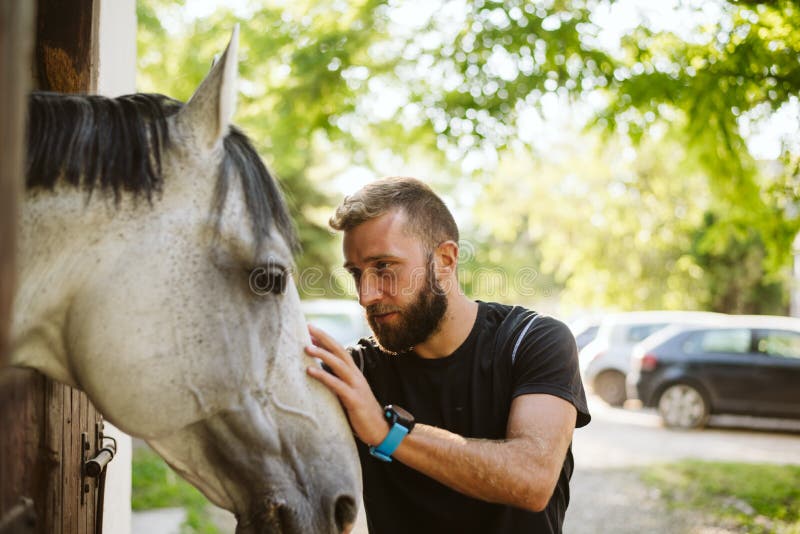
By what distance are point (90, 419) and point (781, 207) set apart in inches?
226

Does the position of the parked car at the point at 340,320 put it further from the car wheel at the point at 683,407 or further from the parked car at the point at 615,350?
the car wheel at the point at 683,407

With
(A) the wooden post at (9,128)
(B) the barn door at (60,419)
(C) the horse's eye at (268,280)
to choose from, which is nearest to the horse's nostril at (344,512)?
(C) the horse's eye at (268,280)

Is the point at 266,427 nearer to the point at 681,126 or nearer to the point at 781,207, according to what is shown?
the point at 681,126

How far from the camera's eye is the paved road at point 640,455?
718 cm

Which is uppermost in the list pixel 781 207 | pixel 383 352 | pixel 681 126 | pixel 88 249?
pixel 681 126

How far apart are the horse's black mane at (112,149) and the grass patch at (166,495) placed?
5.13m

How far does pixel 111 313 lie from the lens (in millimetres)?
1437

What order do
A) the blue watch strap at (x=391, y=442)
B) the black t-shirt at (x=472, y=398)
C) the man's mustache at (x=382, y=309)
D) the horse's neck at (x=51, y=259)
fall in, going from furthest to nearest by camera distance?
the man's mustache at (x=382, y=309) → the black t-shirt at (x=472, y=398) → the blue watch strap at (x=391, y=442) → the horse's neck at (x=51, y=259)

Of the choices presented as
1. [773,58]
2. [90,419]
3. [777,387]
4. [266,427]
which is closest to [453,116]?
[773,58]

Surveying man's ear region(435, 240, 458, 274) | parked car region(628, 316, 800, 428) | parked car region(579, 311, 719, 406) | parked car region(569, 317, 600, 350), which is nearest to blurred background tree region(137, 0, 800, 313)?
man's ear region(435, 240, 458, 274)

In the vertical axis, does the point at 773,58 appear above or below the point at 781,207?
above

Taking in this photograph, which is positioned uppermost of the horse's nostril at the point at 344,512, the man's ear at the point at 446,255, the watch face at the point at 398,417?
the man's ear at the point at 446,255

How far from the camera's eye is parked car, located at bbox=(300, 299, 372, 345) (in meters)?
13.5

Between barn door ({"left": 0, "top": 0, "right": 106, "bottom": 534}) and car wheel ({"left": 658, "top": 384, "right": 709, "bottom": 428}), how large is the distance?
11.3m
